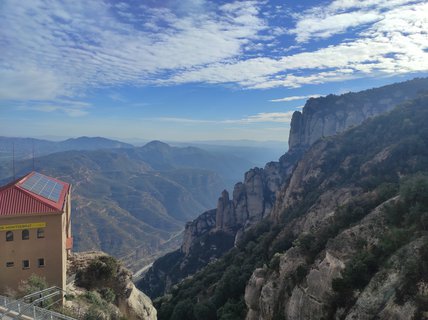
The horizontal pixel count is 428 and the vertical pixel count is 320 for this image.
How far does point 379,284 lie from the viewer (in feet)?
87.5

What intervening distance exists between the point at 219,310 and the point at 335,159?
175 ft

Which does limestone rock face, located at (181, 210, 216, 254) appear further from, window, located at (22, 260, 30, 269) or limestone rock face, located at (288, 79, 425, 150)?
window, located at (22, 260, 30, 269)

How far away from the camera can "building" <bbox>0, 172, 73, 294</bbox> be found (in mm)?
28625

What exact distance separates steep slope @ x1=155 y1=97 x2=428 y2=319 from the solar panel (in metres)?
22.1

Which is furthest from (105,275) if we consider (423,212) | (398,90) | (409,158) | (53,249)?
(398,90)

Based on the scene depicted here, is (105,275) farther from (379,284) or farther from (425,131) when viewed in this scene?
(425,131)

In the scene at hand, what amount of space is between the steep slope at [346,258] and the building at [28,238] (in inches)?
786

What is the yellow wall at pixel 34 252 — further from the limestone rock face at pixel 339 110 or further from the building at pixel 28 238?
the limestone rock face at pixel 339 110

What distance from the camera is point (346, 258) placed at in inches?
1275

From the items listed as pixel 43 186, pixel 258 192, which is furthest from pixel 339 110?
pixel 43 186

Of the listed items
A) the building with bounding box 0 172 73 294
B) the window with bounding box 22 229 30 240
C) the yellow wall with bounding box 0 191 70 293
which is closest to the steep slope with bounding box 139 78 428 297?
the yellow wall with bounding box 0 191 70 293

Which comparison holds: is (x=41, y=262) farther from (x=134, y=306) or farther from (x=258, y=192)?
(x=258, y=192)

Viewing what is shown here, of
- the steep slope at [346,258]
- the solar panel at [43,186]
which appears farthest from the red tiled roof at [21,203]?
the steep slope at [346,258]

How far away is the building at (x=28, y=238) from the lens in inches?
1127
